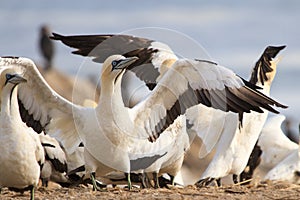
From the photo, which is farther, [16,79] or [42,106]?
[42,106]

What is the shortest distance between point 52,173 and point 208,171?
8.38 ft

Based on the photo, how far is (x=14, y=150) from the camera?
1121 centimetres

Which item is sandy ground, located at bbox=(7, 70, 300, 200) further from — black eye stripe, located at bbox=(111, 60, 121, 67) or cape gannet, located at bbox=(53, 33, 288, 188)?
cape gannet, located at bbox=(53, 33, 288, 188)

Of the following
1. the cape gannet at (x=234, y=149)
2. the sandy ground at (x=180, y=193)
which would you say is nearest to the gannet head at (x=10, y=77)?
the sandy ground at (x=180, y=193)

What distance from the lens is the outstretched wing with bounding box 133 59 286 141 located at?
12.0 meters

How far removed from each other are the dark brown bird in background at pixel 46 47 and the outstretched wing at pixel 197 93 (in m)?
30.2

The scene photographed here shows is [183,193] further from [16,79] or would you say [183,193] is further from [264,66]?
[264,66]

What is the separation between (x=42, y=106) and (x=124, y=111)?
134 cm

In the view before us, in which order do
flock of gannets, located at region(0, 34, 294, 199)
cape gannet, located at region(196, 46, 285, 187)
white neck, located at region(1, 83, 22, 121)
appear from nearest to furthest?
white neck, located at region(1, 83, 22, 121) < flock of gannets, located at region(0, 34, 294, 199) < cape gannet, located at region(196, 46, 285, 187)

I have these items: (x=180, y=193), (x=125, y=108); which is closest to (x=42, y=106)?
(x=125, y=108)

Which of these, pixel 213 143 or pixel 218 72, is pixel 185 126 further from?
pixel 218 72

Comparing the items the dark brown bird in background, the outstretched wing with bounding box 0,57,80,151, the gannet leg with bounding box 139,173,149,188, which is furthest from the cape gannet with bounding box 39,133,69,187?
the dark brown bird in background

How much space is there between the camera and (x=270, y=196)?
1127 centimetres

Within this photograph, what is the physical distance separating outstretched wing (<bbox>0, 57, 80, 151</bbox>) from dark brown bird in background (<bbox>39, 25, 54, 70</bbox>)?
97.0 feet
